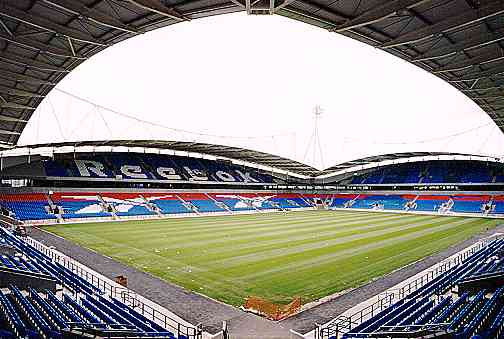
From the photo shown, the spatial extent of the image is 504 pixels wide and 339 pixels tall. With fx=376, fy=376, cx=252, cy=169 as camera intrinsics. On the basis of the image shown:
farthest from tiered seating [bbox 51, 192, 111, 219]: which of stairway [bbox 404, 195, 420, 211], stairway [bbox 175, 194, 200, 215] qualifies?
stairway [bbox 404, 195, 420, 211]

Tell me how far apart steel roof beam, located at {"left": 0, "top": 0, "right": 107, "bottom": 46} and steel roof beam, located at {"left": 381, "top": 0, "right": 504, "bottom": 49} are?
11104 mm

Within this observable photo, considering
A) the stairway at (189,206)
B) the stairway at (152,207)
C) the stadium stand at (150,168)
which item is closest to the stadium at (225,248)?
the stairway at (152,207)

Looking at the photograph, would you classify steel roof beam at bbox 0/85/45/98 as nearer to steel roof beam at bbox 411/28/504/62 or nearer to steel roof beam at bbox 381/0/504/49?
steel roof beam at bbox 381/0/504/49

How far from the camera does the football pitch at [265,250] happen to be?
17.4 metres

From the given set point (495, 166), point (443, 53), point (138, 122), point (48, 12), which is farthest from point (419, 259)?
point (495, 166)

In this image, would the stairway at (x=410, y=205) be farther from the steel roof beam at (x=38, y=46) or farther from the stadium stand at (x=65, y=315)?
the steel roof beam at (x=38, y=46)

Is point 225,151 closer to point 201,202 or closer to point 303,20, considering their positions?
point 201,202

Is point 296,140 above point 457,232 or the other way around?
above

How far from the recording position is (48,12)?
40.8 feet

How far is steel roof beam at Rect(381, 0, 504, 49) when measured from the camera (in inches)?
436

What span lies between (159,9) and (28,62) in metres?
9.01

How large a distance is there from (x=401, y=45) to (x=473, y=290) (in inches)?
385

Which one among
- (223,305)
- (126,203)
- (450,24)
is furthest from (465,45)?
(126,203)

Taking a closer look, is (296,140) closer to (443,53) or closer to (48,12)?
(443,53)
